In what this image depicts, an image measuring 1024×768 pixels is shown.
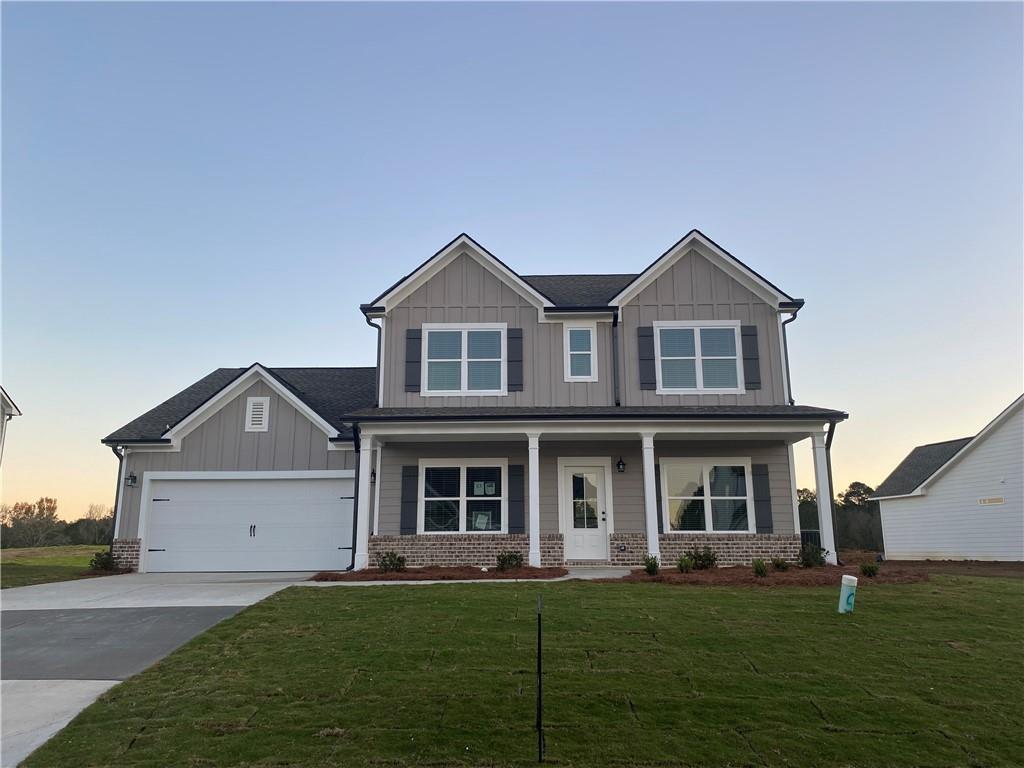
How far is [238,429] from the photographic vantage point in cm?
1661

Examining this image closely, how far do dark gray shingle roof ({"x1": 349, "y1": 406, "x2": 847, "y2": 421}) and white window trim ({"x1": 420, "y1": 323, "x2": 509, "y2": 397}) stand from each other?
736 millimetres

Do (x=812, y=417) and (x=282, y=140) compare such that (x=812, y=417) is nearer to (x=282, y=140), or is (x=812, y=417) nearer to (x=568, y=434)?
(x=568, y=434)

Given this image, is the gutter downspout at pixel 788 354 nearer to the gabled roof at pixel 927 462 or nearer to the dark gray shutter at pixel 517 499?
the dark gray shutter at pixel 517 499

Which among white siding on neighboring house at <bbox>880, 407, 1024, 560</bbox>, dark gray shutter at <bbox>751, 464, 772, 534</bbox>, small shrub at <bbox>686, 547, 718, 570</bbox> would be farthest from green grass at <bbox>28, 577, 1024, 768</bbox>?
white siding on neighboring house at <bbox>880, 407, 1024, 560</bbox>

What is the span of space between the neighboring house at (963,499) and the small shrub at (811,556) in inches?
407

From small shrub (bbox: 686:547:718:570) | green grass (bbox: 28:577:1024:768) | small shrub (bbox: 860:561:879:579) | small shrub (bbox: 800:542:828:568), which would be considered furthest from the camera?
small shrub (bbox: 800:542:828:568)

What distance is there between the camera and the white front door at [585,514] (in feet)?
49.5

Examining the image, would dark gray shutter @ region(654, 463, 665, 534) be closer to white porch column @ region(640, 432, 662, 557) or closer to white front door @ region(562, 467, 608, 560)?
white porch column @ region(640, 432, 662, 557)

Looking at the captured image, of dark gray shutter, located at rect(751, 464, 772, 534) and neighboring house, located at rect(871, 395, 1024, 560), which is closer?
dark gray shutter, located at rect(751, 464, 772, 534)

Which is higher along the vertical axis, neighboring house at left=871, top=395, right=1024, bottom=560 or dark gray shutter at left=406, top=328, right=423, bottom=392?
dark gray shutter at left=406, top=328, right=423, bottom=392

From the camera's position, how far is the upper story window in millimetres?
15719

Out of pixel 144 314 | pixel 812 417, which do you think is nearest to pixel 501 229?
pixel 812 417

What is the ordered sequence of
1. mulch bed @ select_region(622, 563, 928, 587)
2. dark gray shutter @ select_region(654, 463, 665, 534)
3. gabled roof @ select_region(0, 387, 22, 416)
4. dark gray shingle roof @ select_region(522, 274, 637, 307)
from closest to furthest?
mulch bed @ select_region(622, 563, 928, 587) → dark gray shutter @ select_region(654, 463, 665, 534) → dark gray shingle roof @ select_region(522, 274, 637, 307) → gabled roof @ select_region(0, 387, 22, 416)

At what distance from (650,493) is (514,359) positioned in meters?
4.40
